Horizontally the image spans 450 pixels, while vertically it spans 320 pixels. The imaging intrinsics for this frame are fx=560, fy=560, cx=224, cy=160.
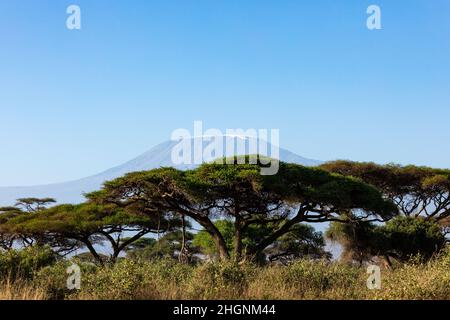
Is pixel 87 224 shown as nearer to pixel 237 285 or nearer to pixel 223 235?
pixel 223 235

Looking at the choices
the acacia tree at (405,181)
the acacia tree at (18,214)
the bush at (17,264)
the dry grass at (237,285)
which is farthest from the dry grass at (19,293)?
the acacia tree at (405,181)

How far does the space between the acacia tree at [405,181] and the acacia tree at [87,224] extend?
480 inches

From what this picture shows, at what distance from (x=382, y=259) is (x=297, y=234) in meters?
6.27

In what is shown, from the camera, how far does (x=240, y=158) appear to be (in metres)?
25.2

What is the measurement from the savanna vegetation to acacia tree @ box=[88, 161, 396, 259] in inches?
2.3

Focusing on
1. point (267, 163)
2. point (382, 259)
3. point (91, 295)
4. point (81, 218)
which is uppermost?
point (267, 163)

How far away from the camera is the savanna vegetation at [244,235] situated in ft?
36.6

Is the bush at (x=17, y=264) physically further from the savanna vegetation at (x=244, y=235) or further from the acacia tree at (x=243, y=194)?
the acacia tree at (x=243, y=194)

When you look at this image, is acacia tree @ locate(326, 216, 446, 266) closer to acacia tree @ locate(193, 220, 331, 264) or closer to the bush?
acacia tree @ locate(193, 220, 331, 264)

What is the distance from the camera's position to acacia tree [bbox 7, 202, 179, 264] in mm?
32688


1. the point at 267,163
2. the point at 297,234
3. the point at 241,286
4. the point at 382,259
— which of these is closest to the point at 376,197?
the point at 267,163

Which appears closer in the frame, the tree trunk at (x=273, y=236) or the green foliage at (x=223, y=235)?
the tree trunk at (x=273, y=236)

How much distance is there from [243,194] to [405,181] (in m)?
15.6

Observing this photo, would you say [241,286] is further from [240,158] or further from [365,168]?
[365,168]
